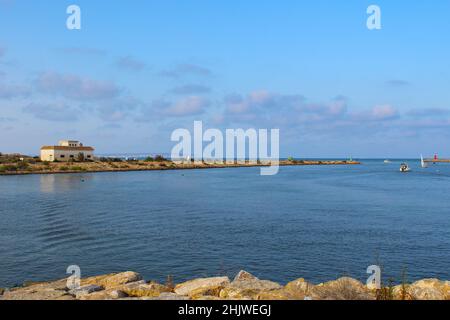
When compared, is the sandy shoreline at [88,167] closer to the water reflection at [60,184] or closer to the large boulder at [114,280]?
the water reflection at [60,184]

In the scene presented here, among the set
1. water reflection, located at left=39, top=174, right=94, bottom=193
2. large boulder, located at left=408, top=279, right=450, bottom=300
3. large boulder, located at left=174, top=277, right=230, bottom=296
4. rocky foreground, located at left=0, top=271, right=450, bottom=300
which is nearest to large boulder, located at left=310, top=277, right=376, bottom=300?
rocky foreground, located at left=0, top=271, right=450, bottom=300

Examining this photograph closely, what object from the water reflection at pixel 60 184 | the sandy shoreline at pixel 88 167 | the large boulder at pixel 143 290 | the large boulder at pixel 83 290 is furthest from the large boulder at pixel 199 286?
the sandy shoreline at pixel 88 167

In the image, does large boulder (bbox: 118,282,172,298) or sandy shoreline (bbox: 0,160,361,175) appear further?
sandy shoreline (bbox: 0,160,361,175)

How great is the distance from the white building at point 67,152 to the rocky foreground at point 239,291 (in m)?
141

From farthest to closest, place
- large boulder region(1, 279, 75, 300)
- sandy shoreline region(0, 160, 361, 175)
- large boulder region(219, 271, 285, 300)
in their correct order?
sandy shoreline region(0, 160, 361, 175) → large boulder region(1, 279, 75, 300) → large boulder region(219, 271, 285, 300)

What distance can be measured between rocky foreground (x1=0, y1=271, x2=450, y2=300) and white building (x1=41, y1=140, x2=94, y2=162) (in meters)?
141

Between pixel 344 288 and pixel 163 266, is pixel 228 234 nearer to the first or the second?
pixel 163 266

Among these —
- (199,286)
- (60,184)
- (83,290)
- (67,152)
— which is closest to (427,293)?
(199,286)

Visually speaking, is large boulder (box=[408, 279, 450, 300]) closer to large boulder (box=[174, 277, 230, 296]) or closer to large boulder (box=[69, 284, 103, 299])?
large boulder (box=[174, 277, 230, 296])

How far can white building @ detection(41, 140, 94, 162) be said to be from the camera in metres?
148

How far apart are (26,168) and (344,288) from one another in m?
130

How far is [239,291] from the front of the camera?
586 inches

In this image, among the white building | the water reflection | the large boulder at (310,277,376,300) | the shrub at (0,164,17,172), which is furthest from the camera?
the white building
